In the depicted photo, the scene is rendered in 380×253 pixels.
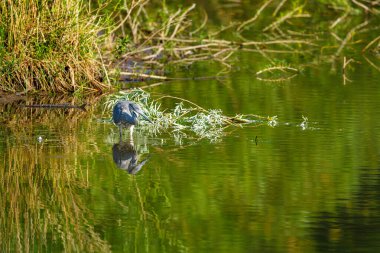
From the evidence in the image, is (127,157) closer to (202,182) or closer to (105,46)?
(202,182)

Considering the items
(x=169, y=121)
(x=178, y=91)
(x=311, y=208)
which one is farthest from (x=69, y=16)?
(x=311, y=208)

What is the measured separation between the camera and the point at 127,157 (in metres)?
9.73

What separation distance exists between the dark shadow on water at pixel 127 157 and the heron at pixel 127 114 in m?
0.19

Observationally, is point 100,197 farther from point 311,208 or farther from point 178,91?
point 178,91

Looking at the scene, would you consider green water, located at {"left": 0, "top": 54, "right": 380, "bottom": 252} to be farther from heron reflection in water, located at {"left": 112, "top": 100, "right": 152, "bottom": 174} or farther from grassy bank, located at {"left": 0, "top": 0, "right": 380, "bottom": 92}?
grassy bank, located at {"left": 0, "top": 0, "right": 380, "bottom": 92}

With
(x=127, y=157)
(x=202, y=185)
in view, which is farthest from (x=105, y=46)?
(x=202, y=185)

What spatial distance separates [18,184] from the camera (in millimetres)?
8578

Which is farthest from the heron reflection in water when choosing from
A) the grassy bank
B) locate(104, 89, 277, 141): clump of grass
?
the grassy bank

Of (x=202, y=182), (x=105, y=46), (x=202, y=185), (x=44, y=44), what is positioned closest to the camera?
(x=202, y=185)

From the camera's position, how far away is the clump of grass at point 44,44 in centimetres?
1353

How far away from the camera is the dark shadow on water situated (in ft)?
30.4

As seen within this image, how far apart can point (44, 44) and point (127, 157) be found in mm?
4317

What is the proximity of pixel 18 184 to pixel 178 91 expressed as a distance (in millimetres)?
5615

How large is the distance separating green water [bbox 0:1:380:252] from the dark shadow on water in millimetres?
25
